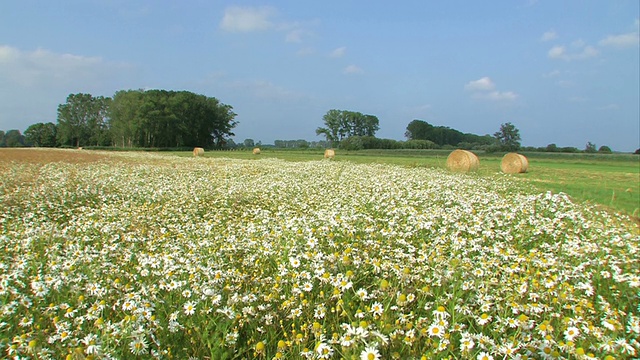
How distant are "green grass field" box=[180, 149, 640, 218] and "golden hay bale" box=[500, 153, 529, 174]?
0.60m

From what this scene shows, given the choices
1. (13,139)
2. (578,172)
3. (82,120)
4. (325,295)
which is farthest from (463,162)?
(13,139)

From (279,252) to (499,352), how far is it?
8.79ft

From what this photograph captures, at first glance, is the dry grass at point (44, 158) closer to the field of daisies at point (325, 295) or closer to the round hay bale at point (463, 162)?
the field of daisies at point (325, 295)

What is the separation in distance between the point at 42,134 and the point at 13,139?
131ft

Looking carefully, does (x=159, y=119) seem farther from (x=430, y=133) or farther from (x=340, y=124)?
(x=430, y=133)

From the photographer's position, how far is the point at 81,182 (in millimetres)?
12953

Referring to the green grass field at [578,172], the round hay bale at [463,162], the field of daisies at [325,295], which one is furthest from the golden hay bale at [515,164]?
the field of daisies at [325,295]

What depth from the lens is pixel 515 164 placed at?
2480 centimetres

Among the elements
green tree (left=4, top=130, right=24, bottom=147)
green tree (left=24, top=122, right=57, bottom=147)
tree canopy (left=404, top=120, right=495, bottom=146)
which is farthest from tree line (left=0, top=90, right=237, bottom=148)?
tree canopy (left=404, top=120, right=495, bottom=146)

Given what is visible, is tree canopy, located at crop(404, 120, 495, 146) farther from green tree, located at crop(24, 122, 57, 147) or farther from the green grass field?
green tree, located at crop(24, 122, 57, 147)

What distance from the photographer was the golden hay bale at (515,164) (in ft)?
80.2

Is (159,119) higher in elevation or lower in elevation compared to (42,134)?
higher

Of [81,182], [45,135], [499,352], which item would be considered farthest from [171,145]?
[499,352]

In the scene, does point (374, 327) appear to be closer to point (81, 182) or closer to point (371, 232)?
point (371, 232)
